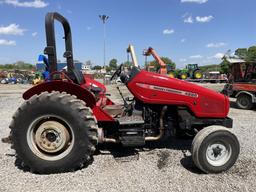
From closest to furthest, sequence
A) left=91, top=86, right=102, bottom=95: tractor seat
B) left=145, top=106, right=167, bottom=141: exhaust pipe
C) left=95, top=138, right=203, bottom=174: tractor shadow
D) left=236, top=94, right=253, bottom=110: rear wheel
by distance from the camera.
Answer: left=95, top=138, right=203, bottom=174: tractor shadow
left=145, top=106, right=167, bottom=141: exhaust pipe
left=91, top=86, right=102, bottom=95: tractor seat
left=236, top=94, right=253, bottom=110: rear wheel

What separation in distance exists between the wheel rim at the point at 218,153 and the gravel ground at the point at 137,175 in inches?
7.1

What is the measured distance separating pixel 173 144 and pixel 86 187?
2.27 m

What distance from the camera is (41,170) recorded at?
3658 millimetres

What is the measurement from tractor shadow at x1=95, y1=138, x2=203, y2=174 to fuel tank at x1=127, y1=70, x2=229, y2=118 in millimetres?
796

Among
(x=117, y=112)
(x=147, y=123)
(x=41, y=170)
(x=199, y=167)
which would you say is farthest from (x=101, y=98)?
(x=199, y=167)

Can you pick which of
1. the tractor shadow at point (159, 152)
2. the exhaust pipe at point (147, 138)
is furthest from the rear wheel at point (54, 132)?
the tractor shadow at point (159, 152)

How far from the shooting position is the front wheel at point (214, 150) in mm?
3658

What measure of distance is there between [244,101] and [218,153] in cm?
800

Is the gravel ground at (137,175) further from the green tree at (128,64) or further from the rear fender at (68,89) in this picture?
the green tree at (128,64)

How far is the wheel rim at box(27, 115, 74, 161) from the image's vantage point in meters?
3.73

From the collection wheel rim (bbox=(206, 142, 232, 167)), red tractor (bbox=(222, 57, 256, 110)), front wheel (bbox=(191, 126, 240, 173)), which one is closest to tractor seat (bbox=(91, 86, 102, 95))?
front wheel (bbox=(191, 126, 240, 173))

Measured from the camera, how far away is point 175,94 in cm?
A: 408

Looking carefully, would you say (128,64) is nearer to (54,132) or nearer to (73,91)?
(73,91)

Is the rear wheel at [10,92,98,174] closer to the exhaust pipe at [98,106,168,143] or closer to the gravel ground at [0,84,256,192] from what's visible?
the gravel ground at [0,84,256,192]
